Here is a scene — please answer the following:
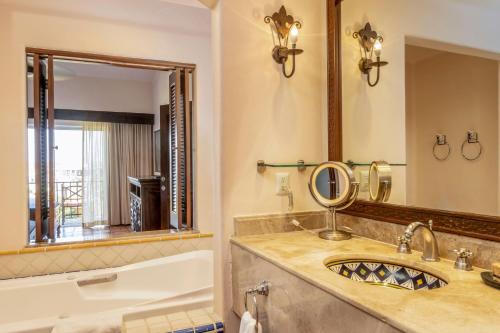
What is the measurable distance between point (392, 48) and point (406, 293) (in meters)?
1.11

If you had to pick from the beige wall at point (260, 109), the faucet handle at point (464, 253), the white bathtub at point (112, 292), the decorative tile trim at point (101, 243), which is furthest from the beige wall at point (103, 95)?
the faucet handle at point (464, 253)

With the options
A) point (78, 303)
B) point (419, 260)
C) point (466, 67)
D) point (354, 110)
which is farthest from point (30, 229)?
point (466, 67)

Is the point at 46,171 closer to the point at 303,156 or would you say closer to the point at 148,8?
the point at 148,8

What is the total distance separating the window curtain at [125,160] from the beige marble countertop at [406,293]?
5.04m

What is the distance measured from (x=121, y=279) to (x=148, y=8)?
88.8 inches

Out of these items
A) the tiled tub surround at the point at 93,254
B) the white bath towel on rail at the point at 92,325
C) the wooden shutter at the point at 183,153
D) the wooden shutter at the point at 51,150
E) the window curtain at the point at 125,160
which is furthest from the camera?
the window curtain at the point at 125,160

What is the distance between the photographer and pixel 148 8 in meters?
2.85

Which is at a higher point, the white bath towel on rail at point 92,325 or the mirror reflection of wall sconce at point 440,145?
the mirror reflection of wall sconce at point 440,145

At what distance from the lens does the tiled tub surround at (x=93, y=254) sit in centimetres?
242

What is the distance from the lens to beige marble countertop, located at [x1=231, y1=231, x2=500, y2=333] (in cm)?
69

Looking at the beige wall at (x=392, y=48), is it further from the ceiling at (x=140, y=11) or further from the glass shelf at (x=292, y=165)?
the ceiling at (x=140, y=11)

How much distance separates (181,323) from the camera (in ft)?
5.86

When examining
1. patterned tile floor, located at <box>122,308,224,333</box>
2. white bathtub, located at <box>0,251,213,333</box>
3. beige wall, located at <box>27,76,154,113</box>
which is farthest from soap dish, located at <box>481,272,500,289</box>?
beige wall, located at <box>27,76,154,113</box>

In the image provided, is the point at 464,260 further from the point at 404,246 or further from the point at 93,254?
the point at 93,254
